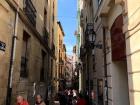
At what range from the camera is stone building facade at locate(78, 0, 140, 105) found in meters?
6.37

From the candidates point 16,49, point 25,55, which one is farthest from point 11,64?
point 25,55

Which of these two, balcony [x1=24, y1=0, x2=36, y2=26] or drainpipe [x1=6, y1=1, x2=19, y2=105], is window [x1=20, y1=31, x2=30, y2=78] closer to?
balcony [x1=24, y1=0, x2=36, y2=26]

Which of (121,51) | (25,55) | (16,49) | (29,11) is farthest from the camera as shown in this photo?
(29,11)

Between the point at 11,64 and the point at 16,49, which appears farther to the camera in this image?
the point at 16,49

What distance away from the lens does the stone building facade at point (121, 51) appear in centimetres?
637

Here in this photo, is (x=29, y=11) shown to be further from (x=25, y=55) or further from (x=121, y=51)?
(x=121, y=51)

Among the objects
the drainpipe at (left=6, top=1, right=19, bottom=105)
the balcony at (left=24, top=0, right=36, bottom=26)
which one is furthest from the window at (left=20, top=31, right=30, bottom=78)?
the drainpipe at (left=6, top=1, right=19, bottom=105)

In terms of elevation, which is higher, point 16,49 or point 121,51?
point 16,49

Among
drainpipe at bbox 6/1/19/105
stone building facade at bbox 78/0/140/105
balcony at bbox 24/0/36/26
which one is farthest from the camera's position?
balcony at bbox 24/0/36/26

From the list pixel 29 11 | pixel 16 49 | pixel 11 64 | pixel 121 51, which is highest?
pixel 29 11

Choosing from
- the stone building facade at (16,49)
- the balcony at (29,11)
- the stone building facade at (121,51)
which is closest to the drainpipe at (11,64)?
the stone building facade at (16,49)

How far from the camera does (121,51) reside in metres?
8.03

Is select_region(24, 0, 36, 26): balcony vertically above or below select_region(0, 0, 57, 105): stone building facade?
above

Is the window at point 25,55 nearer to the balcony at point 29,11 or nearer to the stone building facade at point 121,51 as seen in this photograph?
the balcony at point 29,11
